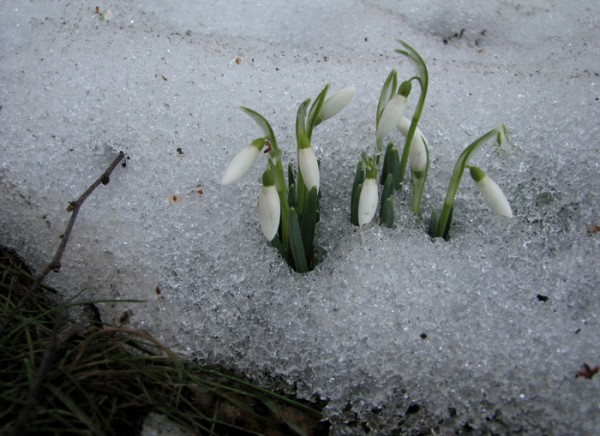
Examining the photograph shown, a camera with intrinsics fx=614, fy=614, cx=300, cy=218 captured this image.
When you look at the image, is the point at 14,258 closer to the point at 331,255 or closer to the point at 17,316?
the point at 17,316

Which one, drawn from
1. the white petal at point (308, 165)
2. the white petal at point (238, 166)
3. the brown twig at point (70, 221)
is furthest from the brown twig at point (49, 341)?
the white petal at point (308, 165)

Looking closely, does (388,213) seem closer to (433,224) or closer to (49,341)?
(433,224)

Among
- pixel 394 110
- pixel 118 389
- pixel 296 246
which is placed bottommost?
pixel 118 389

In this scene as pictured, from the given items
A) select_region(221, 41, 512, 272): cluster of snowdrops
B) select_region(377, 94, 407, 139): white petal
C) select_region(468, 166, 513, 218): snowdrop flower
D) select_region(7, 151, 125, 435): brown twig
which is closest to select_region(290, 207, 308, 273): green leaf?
select_region(221, 41, 512, 272): cluster of snowdrops

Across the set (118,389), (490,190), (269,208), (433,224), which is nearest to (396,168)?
(433,224)

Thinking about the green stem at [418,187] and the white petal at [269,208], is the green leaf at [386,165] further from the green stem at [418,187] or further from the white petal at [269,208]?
the white petal at [269,208]

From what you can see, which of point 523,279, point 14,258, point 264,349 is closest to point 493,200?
point 523,279
